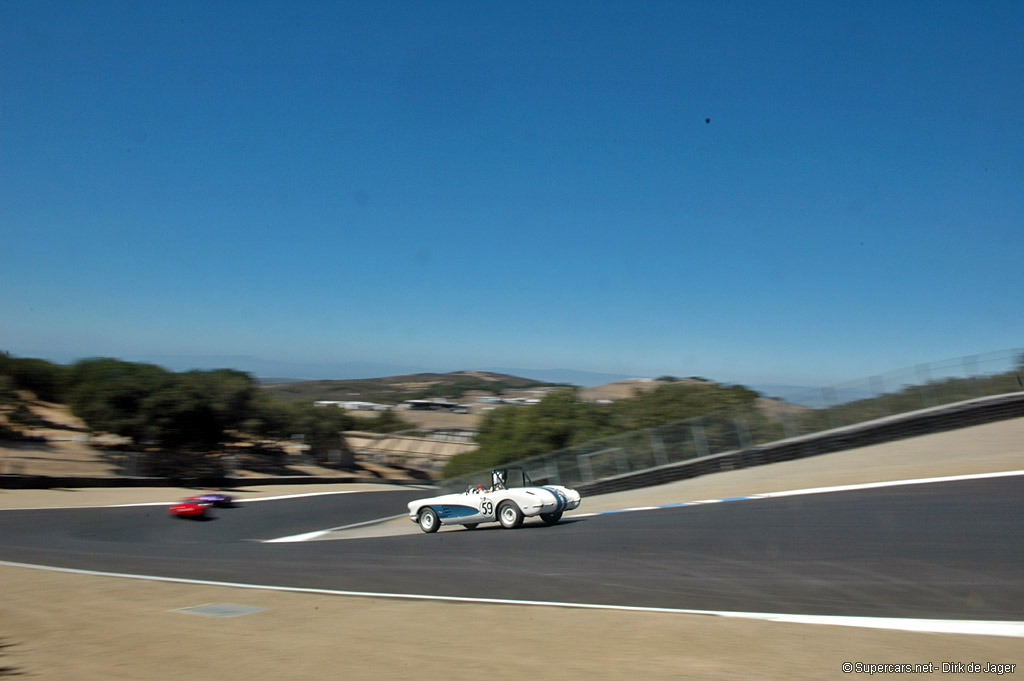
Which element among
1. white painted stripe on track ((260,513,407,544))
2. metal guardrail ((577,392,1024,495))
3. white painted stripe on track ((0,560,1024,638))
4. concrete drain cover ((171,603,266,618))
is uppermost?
metal guardrail ((577,392,1024,495))

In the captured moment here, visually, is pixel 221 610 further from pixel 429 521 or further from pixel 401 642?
pixel 429 521

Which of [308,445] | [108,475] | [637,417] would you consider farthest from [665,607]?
[308,445]

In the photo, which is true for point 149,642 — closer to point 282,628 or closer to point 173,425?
point 282,628

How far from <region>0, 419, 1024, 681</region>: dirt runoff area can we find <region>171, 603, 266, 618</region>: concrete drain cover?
102mm

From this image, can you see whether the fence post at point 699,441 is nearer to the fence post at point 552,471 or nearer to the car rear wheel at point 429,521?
the fence post at point 552,471

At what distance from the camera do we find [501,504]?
659 inches

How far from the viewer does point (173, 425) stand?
47.0 meters

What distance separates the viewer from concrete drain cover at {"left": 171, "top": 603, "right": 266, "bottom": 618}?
783 centimetres

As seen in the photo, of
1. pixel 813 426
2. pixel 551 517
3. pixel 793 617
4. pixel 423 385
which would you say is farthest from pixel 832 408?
pixel 423 385

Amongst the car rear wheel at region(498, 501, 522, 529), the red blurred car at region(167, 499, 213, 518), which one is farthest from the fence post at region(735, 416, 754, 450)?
the red blurred car at region(167, 499, 213, 518)

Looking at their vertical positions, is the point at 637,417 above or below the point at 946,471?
above

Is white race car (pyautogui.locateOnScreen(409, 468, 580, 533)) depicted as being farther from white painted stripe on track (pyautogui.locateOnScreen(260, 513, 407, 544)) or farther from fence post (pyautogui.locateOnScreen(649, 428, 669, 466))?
fence post (pyautogui.locateOnScreen(649, 428, 669, 466))

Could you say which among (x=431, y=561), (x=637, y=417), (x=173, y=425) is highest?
(x=173, y=425)

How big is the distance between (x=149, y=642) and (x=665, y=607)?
465 cm
